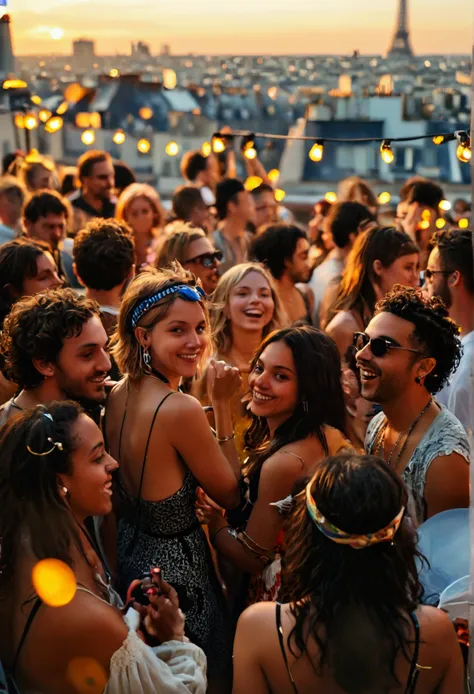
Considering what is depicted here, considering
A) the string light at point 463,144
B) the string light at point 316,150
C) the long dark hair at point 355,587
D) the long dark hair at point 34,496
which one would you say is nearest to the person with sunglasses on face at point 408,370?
the long dark hair at point 355,587

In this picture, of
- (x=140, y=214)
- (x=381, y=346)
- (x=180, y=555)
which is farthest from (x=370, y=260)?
(x=140, y=214)

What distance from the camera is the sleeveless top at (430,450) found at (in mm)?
2922

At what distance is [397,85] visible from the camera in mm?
37750

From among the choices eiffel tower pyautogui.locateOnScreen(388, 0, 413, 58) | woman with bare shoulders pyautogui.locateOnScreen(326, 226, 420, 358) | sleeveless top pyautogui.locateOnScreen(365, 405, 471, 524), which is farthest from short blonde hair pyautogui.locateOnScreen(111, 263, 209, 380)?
eiffel tower pyautogui.locateOnScreen(388, 0, 413, 58)

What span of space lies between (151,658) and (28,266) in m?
2.22

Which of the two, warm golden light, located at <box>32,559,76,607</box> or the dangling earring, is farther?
the dangling earring

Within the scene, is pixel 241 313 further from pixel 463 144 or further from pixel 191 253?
pixel 463 144

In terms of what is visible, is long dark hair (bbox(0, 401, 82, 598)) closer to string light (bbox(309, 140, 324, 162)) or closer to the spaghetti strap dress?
the spaghetti strap dress

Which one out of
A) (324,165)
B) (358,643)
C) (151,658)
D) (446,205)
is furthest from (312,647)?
(324,165)

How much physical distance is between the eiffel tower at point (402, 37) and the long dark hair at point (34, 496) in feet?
188

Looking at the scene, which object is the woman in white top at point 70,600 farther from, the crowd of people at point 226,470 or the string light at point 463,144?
the string light at point 463,144

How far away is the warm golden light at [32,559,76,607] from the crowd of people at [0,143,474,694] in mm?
16

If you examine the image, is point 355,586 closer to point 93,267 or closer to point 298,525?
point 298,525

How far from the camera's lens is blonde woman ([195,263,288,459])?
4.38 m
